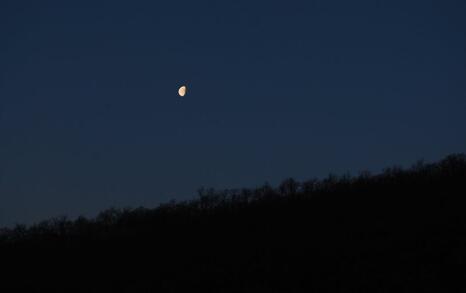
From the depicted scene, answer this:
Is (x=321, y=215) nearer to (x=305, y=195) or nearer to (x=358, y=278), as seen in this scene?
(x=305, y=195)

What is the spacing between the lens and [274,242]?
34375 millimetres

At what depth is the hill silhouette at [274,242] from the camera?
89.8 ft

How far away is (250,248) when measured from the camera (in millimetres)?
34000

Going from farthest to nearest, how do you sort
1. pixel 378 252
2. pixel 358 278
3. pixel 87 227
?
pixel 87 227
pixel 378 252
pixel 358 278

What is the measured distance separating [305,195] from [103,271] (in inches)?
492

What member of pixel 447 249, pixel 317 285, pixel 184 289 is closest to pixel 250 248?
pixel 184 289

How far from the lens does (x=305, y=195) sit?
44.2 m

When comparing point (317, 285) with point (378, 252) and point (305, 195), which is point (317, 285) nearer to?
point (378, 252)

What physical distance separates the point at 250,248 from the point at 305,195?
10782mm

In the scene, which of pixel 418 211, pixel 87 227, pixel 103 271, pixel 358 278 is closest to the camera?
pixel 358 278

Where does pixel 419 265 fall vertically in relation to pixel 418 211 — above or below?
below

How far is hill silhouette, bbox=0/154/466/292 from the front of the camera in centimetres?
2736

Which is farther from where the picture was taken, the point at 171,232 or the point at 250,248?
the point at 171,232

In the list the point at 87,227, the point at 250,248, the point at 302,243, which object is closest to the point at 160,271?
the point at 250,248
